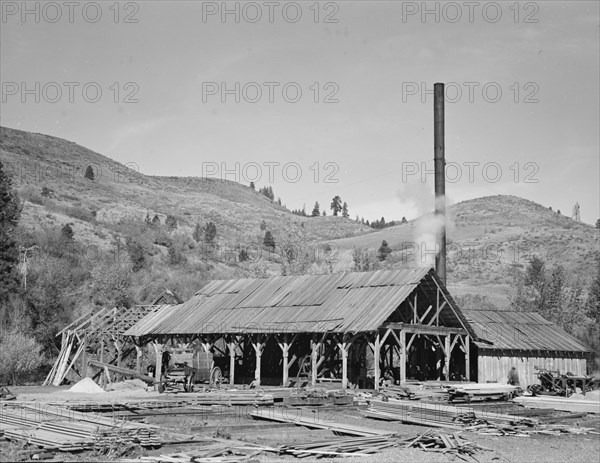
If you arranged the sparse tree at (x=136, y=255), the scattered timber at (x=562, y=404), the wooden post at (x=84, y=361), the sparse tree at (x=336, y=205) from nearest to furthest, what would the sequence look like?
the scattered timber at (x=562, y=404), the wooden post at (x=84, y=361), the sparse tree at (x=136, y=255), the sparse tree at (x=336, y=205)

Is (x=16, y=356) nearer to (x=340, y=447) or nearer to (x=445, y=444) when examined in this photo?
(x=340, y=447)

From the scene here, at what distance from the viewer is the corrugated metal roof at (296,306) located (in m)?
37.6

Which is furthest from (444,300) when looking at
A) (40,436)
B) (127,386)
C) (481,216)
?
(481,216)

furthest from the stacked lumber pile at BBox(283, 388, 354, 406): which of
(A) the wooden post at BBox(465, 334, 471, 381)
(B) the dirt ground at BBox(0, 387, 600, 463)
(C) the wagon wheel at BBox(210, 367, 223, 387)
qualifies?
(A) the wooden post at BBox(465, 334, 471, 381)

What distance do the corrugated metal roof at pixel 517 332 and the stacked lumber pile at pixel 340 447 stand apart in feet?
70.8

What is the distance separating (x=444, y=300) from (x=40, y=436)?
25.5m

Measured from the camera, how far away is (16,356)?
145 feet

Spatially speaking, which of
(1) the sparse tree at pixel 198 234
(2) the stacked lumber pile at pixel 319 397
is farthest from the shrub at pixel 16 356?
(1) the sparse tree at pixel 198 234

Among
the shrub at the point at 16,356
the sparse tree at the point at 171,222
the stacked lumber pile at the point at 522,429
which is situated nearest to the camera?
the stacked lumber pile at the point at 522,429

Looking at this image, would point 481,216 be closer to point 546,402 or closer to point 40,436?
point 546,402

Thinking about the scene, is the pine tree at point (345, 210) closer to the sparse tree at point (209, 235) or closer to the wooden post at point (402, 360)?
the sparse tree at point (209, 235)

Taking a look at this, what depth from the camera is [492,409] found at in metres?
31.8

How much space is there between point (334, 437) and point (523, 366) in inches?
922

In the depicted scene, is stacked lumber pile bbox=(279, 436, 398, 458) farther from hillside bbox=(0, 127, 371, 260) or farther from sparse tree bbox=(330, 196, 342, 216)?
sparse tree bbox=(330, 196, 342, 216)
